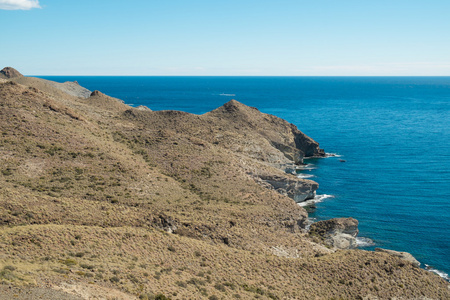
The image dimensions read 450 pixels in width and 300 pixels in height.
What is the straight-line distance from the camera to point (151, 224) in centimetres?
5038

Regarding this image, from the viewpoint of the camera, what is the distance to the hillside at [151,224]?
123 ft

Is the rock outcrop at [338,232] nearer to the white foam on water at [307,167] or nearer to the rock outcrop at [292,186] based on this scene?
the rock outcrop at [292,186]

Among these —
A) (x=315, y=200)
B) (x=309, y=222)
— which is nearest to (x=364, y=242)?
(x=309, y=222)

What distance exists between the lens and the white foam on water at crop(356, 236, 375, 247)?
6544 centimetres

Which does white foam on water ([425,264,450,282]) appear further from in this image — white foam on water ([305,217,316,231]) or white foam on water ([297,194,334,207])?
white foam on water ([297,194,334,207])

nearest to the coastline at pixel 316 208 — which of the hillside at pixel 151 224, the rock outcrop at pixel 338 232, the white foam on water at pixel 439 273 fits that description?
the white foam on water at pixel 439 273


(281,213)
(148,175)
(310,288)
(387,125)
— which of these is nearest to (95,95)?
(148,175)

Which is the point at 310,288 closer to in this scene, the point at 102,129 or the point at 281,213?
the point at 281,213

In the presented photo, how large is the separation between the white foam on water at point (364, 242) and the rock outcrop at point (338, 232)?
46.7 inches

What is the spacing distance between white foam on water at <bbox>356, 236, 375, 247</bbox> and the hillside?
9.53m

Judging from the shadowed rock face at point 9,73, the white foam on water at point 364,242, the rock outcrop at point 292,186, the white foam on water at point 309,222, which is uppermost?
the shadowed rock face at point 9,73

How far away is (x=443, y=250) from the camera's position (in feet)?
207

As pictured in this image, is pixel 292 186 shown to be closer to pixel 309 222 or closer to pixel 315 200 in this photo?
pixel 315 200

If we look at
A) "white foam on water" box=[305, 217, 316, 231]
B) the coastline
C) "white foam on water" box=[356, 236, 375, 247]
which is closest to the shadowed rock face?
the coastline
